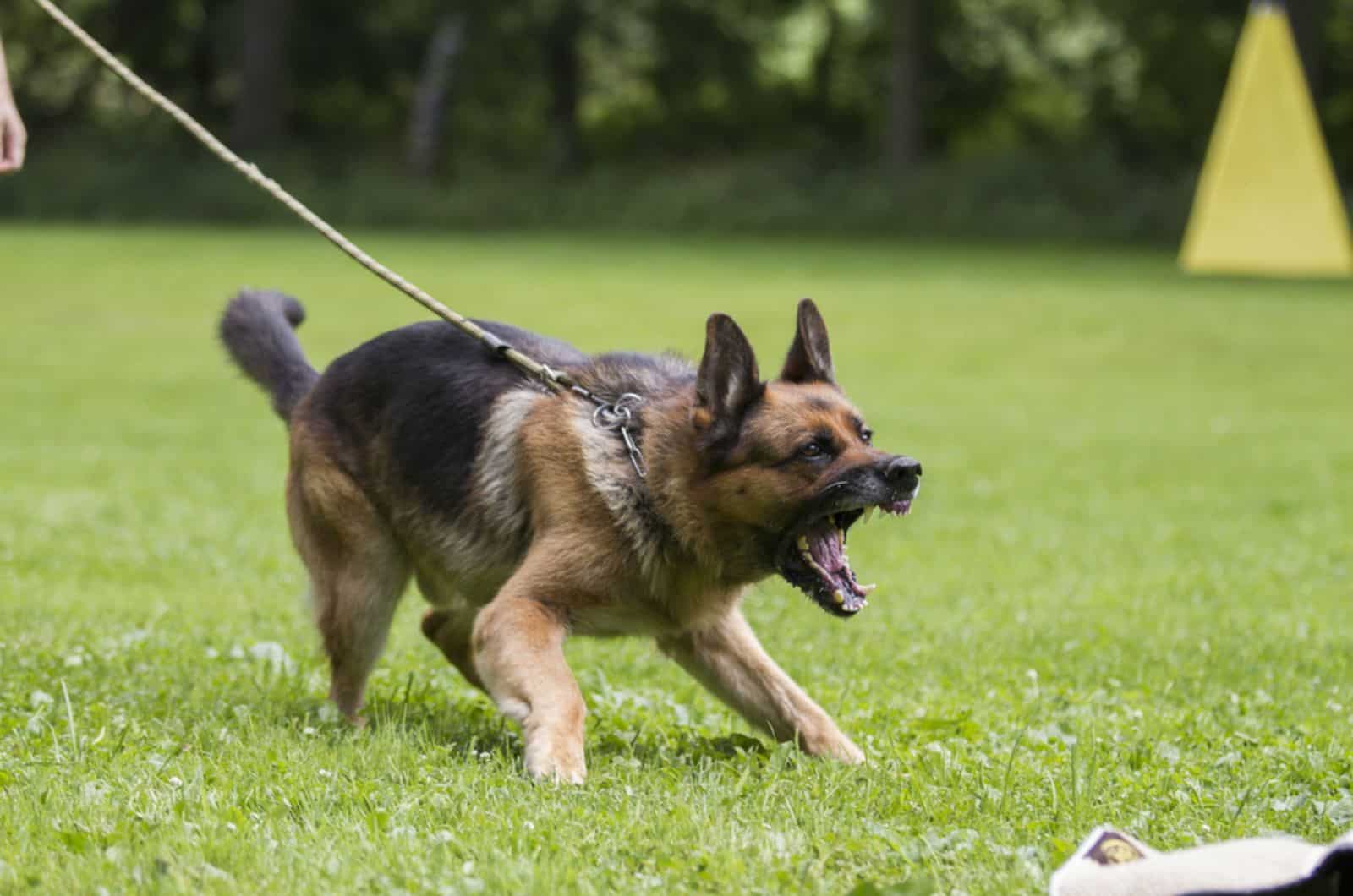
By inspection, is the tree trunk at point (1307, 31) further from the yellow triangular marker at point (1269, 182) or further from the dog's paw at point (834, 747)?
the dog's paw at point (834, 747)

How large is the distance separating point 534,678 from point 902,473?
1.26 meters

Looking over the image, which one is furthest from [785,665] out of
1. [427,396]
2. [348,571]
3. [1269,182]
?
[1269,182]

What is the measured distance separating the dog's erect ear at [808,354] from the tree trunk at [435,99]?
4276 centimetres

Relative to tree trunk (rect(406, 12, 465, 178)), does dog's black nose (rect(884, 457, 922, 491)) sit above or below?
above

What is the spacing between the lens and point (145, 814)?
13.9ft

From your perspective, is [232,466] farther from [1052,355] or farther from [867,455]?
[1052,355]

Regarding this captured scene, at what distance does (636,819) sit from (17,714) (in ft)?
7.44

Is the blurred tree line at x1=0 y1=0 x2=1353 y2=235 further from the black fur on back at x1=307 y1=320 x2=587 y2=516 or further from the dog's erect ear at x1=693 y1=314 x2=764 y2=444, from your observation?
the dog's erect ear at x1=693 y1=314 x2=764 y2=444

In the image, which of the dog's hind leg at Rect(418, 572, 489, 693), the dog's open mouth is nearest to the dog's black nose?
the dog's open mouth

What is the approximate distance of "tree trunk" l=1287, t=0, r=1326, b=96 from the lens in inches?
1569

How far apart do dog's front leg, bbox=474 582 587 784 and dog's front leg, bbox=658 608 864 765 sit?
1.99 ft

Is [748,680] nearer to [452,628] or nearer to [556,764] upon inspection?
[556,764]

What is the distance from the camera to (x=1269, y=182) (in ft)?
101

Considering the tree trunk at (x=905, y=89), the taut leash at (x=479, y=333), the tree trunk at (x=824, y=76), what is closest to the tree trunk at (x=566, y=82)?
the tree trunk at (x=824, y=76)
